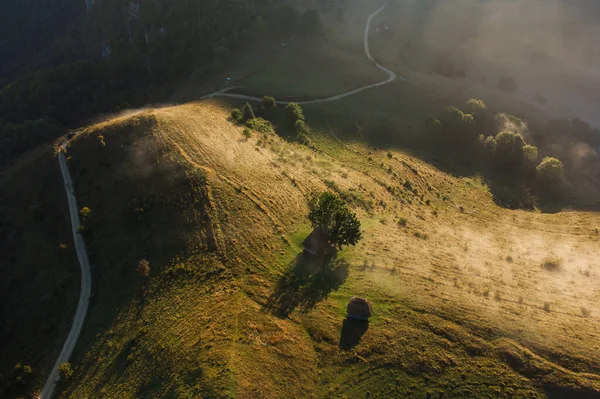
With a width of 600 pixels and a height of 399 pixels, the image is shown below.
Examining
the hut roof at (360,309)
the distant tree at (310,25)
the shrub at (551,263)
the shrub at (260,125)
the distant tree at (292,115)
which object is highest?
the distant tree at (310,25)

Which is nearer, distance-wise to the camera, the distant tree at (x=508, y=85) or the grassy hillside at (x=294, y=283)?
the grassy hillside at (x=294, y=283)

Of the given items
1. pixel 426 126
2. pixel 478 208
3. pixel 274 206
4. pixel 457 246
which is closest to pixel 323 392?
pixel 274 206

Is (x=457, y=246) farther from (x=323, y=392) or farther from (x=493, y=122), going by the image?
(x=493, y=122)

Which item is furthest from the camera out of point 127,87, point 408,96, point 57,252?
point 127,87

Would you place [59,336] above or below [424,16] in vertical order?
below

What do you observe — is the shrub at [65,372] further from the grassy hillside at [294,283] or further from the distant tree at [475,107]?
the distant tree at [475,107]

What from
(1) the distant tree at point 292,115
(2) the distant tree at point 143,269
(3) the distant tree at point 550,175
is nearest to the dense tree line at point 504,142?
(3) the distant tree at point 550,175

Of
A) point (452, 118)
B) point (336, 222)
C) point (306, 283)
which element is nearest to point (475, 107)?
point (452, 118)

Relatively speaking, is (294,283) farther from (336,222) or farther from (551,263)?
(551,263)
